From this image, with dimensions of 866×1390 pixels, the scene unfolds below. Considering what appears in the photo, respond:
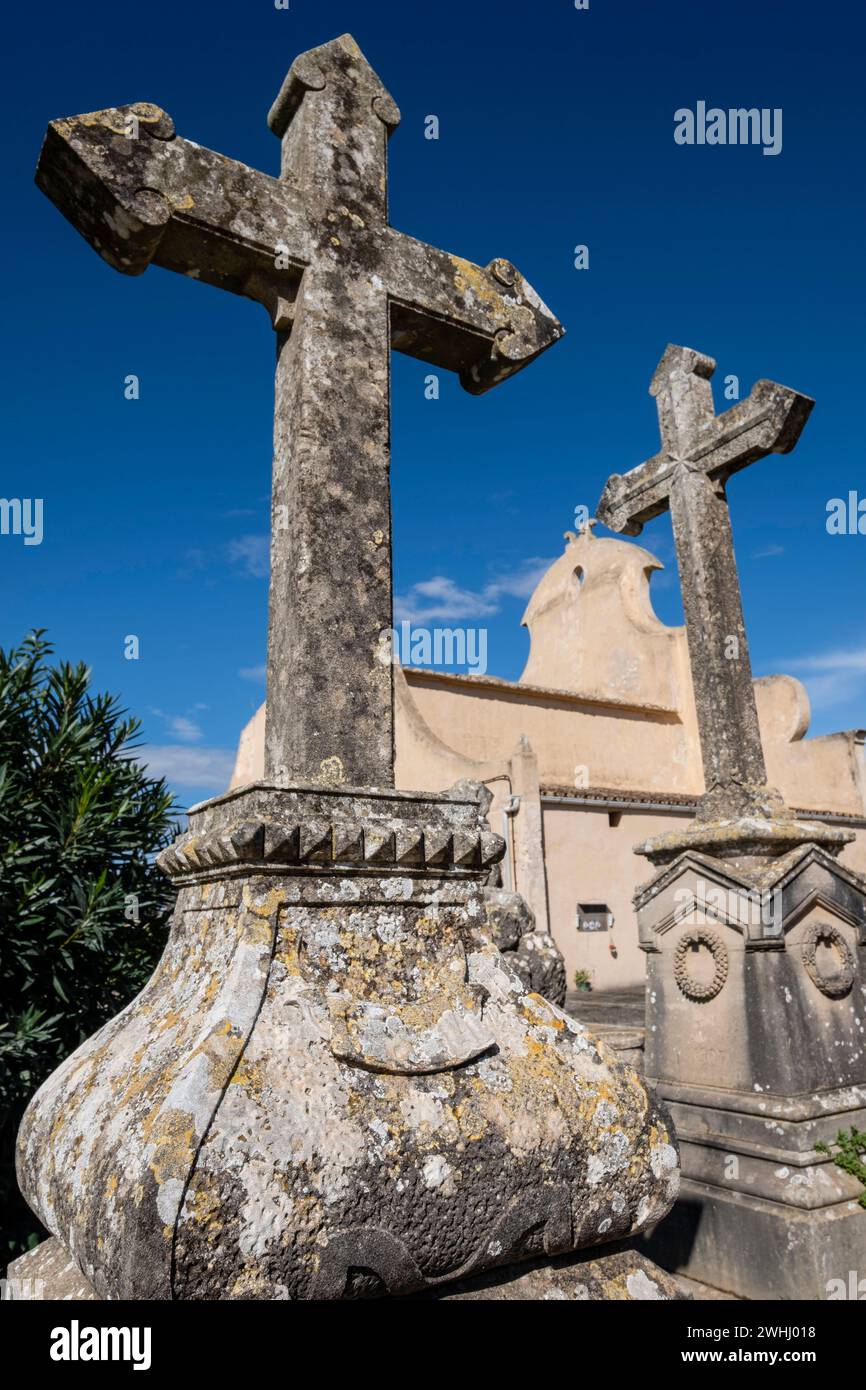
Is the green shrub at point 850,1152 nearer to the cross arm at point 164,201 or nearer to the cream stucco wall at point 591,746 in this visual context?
the cross arm at point 164,201

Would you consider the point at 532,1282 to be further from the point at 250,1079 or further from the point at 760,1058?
the point at 760,1058

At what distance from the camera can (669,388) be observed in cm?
633

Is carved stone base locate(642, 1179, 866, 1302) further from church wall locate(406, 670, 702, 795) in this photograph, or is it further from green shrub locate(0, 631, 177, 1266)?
church wall locate(406, 670, 702, 795)

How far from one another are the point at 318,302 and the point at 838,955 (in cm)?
413

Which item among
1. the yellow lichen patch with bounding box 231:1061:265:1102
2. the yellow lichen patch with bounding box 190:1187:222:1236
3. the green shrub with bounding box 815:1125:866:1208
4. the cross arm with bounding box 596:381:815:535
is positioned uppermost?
the cross arm with bounding box 596:381:815:535

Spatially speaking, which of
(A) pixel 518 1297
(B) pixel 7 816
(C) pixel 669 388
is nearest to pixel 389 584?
(A) pixel 518 1297

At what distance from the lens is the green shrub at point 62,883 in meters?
4.41

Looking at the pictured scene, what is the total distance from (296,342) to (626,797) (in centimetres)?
1245

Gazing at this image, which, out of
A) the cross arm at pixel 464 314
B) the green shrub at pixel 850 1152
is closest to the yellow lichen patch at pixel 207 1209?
the cross arm at pixel 464 314

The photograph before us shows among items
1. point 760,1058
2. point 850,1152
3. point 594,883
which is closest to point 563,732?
point 594,883

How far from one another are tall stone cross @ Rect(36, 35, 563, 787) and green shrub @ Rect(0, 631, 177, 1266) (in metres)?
2.79

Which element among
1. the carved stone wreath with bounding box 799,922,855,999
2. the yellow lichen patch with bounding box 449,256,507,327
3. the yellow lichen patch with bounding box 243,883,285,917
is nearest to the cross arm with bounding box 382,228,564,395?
the yellow lichen patch with bounding box 449,256,507,327

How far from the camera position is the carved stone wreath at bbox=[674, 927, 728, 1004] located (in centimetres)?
459

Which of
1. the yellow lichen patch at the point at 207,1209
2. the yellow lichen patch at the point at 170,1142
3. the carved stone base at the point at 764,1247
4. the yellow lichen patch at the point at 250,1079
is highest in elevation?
the yellow lichen patch at the point at 250,1079
